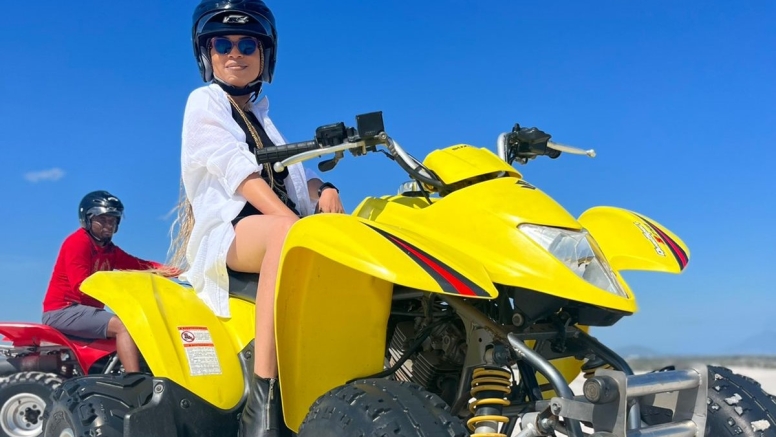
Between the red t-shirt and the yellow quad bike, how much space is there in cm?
345

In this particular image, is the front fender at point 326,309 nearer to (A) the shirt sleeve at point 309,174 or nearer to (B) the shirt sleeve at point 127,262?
(A) the shirt sleeve at point 309,174

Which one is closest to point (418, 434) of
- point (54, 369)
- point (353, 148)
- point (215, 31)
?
point (353, 148)

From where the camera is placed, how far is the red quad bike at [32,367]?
6242 millimetres

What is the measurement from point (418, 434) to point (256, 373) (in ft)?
3.15

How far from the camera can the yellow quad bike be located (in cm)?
253

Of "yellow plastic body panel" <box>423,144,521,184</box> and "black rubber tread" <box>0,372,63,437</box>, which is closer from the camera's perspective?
"yellow plastic body panel" <box>423,144,521,184</box>

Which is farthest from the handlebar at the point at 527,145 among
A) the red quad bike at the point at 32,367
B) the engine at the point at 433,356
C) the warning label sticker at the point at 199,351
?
the red quad bike at the point at 32,367

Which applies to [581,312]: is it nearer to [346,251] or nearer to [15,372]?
[346,251]

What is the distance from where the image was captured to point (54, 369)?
6559 mm

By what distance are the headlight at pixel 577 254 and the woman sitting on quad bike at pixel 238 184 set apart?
1.06 meters

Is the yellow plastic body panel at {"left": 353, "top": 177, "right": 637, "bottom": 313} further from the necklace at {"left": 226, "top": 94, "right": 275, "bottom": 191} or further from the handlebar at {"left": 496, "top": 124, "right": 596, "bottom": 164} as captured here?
the necklace at {"left": 226, "top": 94, "right": 275, "bottom": 191}

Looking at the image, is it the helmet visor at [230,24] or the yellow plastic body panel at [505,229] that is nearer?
the yellow plastic body panel at [505,229]

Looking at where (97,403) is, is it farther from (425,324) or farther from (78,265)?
(78,265)

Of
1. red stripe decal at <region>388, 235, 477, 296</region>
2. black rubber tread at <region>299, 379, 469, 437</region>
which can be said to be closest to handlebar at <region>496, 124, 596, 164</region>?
red stripe decal at <region>388, 235, 477, 296</region>
